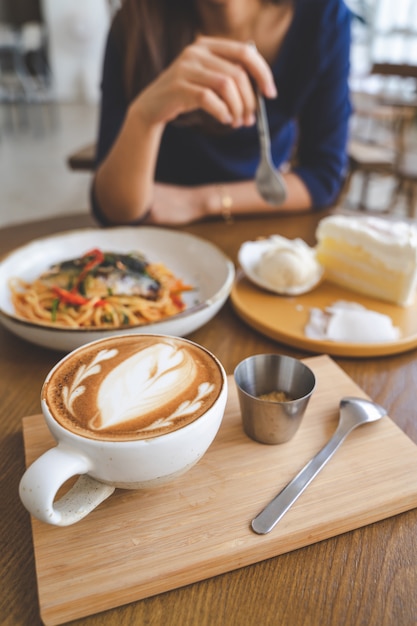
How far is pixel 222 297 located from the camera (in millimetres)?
743

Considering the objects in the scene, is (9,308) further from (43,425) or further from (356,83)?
(356,83)

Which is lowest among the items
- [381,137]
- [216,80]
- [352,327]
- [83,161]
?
[381,137]

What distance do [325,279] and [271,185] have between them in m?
0.33

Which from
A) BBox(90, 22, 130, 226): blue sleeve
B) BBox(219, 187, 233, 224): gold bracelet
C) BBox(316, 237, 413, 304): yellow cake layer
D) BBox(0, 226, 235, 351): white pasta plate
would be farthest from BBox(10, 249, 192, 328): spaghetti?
BBox(90, 22, 130, 226): blue sleeve

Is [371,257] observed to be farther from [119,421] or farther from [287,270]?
[119,421]

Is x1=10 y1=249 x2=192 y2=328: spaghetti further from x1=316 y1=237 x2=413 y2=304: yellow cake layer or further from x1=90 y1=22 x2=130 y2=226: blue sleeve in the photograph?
x1=90 y1=22 x2=130 y2=226: blue sleeve

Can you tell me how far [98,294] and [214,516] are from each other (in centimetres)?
44

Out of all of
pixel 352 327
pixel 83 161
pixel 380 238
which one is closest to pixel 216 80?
pixel 380 238

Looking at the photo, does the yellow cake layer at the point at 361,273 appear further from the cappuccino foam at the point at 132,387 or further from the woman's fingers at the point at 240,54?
the cappuccino foam at the point at 132,387

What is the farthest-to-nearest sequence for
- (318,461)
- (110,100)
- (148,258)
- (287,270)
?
(110,100) < (148,258) < (287,270) < (318,461)

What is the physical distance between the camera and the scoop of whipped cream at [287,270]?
2.85 ft

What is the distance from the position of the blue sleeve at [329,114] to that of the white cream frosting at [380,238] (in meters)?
Result: 0.38

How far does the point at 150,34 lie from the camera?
1264 millimetres

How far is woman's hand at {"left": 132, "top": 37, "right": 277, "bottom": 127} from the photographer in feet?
3.07
